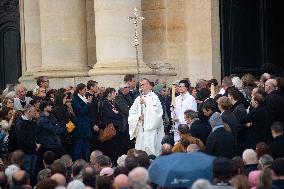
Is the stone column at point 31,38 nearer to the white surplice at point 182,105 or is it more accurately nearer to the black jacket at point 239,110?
the white surplice at point 182,105

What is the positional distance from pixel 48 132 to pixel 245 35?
8.18 metres

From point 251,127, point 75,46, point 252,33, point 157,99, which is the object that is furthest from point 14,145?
point 252,33

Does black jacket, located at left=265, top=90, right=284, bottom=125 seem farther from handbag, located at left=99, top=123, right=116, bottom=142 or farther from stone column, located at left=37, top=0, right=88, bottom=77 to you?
stone column, located at left=37, top=0, right=88, bottom=77

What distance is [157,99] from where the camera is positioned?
20953mm

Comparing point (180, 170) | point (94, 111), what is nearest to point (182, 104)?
point (94, 111)

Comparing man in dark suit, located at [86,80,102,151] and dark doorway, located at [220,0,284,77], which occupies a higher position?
dark doorway, located at [220,0,284,77]

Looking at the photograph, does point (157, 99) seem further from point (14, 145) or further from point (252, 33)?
point (252, 33)

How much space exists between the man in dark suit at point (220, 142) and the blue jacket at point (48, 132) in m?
4.41

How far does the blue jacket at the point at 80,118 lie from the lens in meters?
21.6

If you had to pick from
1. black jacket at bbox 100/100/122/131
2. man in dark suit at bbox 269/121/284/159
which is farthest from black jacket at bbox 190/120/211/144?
black jacket at bbox 100/100/122/131

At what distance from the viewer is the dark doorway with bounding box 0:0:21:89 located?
29.7 meters

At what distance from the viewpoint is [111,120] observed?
22078mm

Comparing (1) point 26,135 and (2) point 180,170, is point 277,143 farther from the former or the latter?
(1) point 26,135

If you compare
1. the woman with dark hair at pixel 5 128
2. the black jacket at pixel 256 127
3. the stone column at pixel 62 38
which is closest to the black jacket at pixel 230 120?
the black jacket at pixel 256 127
